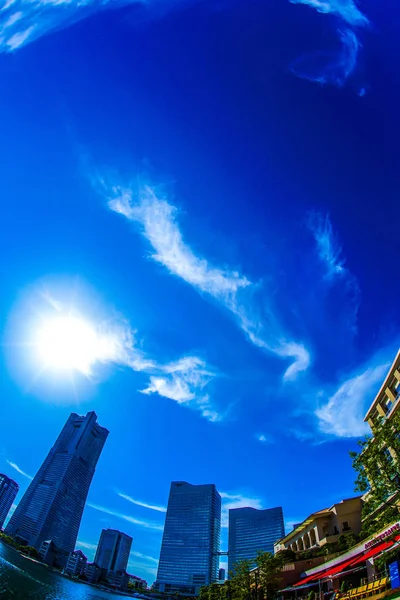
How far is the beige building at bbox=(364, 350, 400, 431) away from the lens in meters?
40.2

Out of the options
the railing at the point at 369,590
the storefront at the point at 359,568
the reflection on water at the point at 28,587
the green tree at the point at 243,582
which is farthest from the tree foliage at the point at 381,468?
the reflection on water at the point at 28,587

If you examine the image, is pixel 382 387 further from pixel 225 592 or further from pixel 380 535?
pixel 225 592

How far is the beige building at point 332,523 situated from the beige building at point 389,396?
15186 mm

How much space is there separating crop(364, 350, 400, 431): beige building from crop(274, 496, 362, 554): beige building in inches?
598

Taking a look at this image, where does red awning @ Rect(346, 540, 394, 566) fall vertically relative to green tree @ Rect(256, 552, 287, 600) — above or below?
below

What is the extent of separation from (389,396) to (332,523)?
81.2 feet

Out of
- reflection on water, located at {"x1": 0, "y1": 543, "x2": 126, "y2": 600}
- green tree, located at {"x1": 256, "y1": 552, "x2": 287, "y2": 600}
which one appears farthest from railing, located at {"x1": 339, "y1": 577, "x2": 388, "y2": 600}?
reflection on water, located at {"x1": 0, "y1": 543, "x2": 126, "y2": 600}

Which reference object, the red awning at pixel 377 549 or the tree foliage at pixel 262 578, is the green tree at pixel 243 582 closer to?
the tree foliage at pixel 262 578

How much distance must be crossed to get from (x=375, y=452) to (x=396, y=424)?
8.48 ft

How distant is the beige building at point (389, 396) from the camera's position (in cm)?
4019

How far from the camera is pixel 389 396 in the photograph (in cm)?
4228

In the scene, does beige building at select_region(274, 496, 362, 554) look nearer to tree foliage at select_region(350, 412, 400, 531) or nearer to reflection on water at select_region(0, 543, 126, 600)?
tree foliage at select_region(350, 412, 400, 531)

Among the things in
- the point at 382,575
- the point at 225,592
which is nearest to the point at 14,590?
the point at 225,592

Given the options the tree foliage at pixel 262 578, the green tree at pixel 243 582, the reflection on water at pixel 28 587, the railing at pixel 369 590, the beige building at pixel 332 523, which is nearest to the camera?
the railing at pixel 369 590
